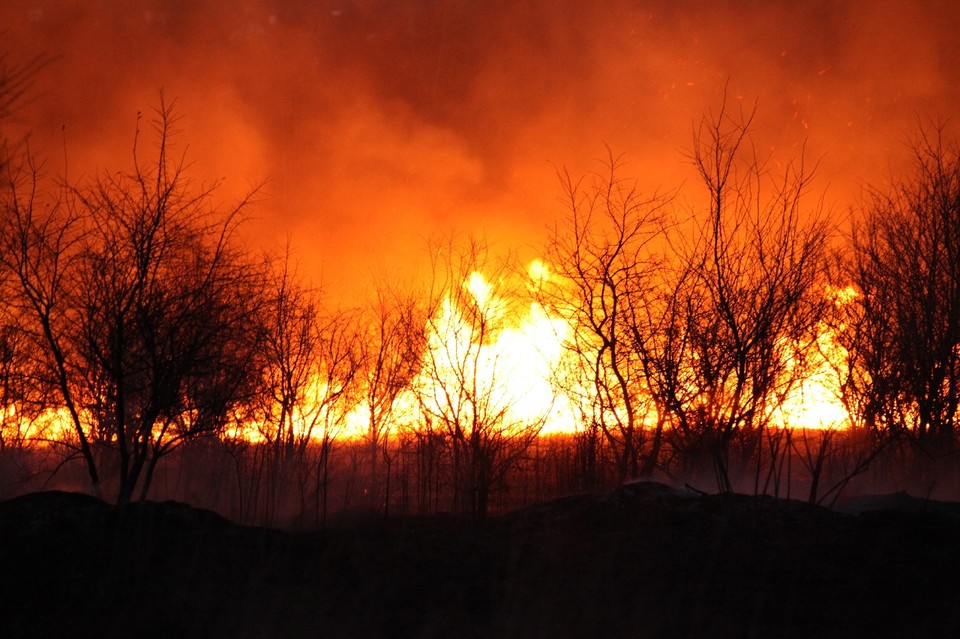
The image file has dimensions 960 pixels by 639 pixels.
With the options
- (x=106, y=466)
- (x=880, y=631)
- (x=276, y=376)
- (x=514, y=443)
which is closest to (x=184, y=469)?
(x=106, y=466)

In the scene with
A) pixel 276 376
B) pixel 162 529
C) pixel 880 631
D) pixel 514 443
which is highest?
pixel 276 376

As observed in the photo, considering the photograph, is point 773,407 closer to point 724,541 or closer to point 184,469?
point 724,541

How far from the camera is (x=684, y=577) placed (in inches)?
366

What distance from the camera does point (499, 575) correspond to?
9.70m

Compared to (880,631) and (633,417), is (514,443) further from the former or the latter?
(880,631)

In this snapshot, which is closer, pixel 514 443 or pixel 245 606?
pixel 245 606

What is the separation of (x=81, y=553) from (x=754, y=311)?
990cm

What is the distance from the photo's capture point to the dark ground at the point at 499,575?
7512 millimetres

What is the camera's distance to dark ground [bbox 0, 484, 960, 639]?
7.51 meters

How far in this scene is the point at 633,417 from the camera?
1526 cm

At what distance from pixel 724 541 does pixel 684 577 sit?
1894 mm

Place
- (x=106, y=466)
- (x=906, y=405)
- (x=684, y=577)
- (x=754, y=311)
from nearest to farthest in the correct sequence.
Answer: (x=684, y=577) → (x=754, y=311) → (x=906, y=405) → (x=106, y=466)

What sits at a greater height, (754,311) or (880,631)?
(754,311)

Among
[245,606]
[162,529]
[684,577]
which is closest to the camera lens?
[245,606]
